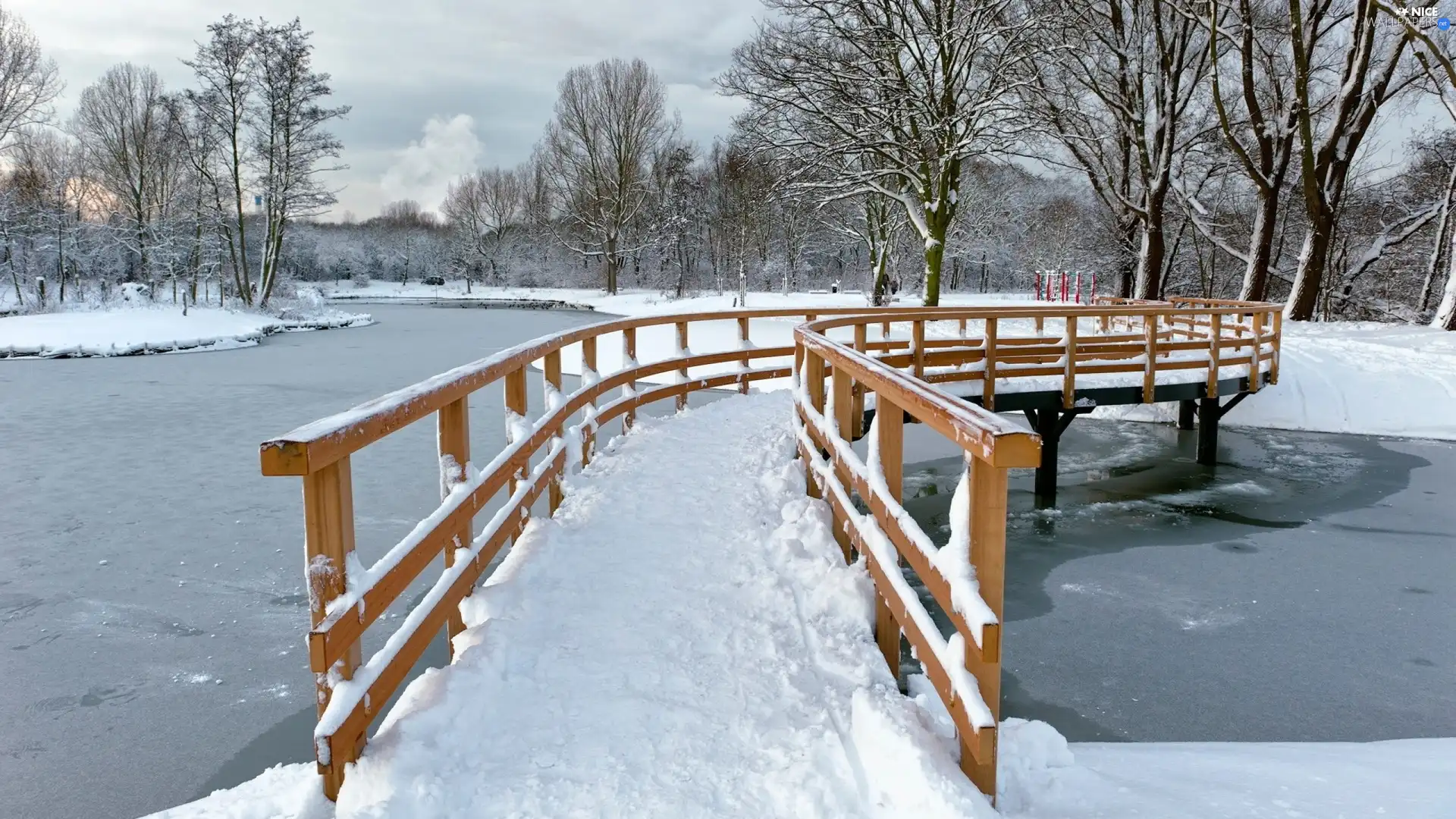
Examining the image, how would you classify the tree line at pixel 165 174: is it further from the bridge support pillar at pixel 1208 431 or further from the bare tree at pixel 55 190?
the bridge support pillar at pixel 1208 431

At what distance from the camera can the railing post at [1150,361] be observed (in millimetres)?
10594

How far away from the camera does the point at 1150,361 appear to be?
35.3ft

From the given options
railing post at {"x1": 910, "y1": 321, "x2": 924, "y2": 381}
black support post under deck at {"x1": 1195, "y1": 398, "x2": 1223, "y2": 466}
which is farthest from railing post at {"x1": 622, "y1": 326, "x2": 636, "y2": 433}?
black support post under deck at {"x1": 1195, "y1": 398, "x2": 1223, "y2": 466}

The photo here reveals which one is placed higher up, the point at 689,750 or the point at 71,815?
the point at 689,750

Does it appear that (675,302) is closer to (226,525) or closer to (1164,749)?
(226,525)

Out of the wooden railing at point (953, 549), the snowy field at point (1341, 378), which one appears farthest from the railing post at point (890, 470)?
the snowy field at point (1341, 378)

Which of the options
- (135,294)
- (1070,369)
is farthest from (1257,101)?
(135,294)

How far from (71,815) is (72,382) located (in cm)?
1731

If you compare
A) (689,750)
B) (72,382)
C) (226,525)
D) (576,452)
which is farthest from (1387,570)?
(72,382)

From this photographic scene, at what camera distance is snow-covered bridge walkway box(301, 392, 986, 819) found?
2.42 m

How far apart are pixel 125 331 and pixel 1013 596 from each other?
2680 cm

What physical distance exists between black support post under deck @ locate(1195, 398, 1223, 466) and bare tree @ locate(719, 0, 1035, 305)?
824cm

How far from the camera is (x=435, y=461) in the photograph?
32.6 ft

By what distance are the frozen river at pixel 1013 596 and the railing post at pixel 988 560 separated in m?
2.35
